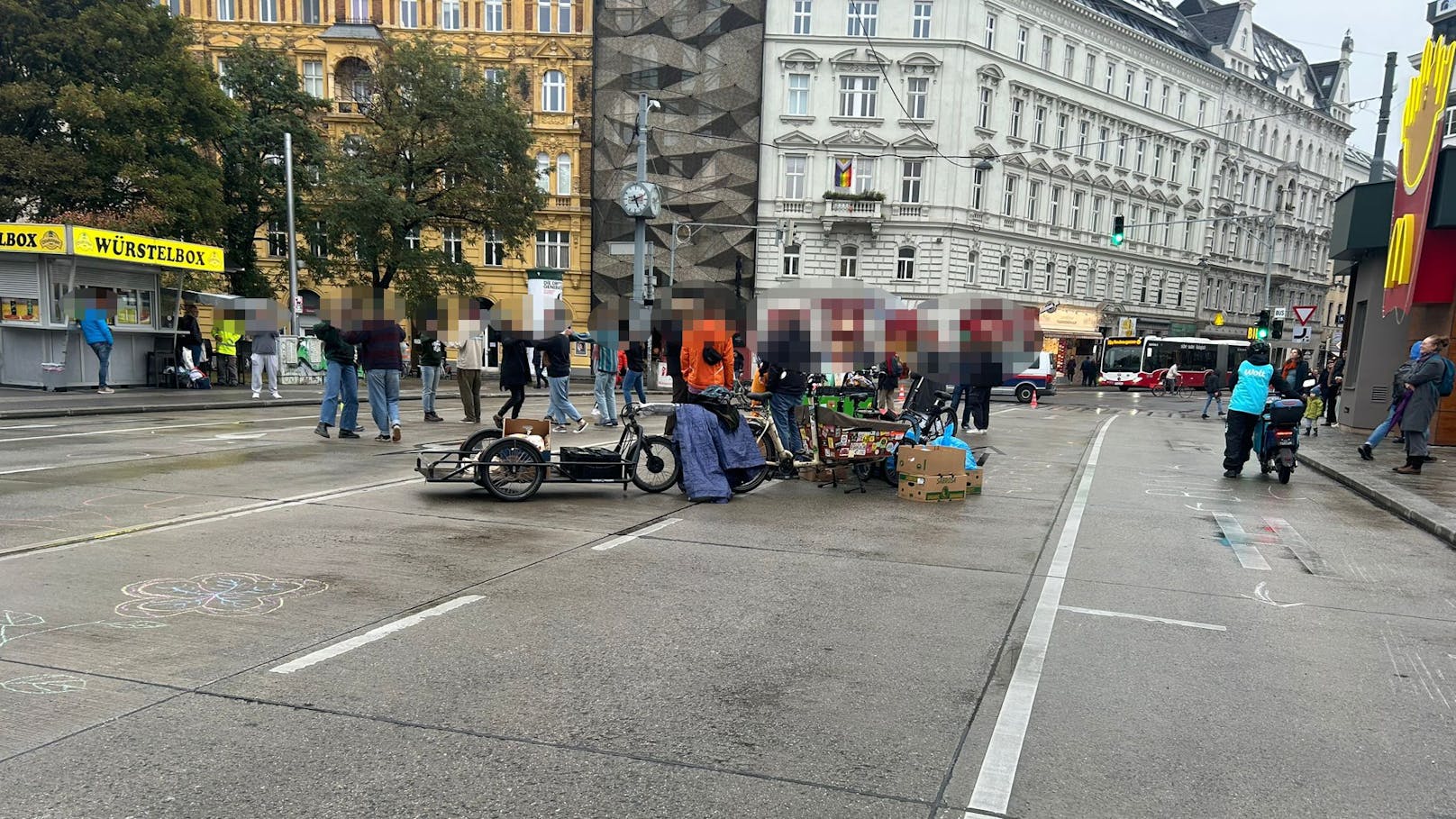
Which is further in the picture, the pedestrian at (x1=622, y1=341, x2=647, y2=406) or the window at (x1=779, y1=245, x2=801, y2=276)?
the window at (x1=779, y1=245, x2=801, y2=276)

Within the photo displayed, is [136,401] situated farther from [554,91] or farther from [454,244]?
[554,91]

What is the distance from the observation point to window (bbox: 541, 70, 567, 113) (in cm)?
4447

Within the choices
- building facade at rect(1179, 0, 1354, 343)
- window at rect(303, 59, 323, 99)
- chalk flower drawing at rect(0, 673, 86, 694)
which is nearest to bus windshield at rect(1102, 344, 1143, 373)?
building facade at rect(1179, 0, 1354, 343)

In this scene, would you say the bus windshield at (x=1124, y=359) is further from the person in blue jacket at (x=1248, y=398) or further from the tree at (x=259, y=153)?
the tree at (x=259, y=153)

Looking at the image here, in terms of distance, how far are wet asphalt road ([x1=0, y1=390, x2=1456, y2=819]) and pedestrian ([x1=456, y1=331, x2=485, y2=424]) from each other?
5819mm

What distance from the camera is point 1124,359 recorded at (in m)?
44.6

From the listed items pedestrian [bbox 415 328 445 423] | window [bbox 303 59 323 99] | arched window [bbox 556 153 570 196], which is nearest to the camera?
pedestrian [bbox 415 328 445 423]

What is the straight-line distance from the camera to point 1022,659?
4422 millimetres

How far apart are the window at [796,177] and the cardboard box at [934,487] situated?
36.6 m

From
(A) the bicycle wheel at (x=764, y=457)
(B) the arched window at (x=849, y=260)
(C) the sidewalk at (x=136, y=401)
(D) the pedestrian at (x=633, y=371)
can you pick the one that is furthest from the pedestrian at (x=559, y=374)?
(B) the arched window at (x=849, y=260)

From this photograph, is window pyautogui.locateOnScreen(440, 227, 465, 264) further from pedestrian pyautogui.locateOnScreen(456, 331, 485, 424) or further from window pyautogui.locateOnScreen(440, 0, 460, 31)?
pedestrian pyautogui.locateOnScreen(456, 331, 485, 424)

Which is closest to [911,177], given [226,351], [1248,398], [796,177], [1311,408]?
[796,177]

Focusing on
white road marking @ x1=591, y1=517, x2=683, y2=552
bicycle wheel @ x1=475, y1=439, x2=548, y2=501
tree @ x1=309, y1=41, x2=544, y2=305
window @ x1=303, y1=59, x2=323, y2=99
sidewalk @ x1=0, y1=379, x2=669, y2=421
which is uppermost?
window @ x1=303, y1=59, x2=323, y2=99

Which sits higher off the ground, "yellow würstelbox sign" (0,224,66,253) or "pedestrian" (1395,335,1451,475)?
"yellow würstelbox sign" (0,224,66,253)
